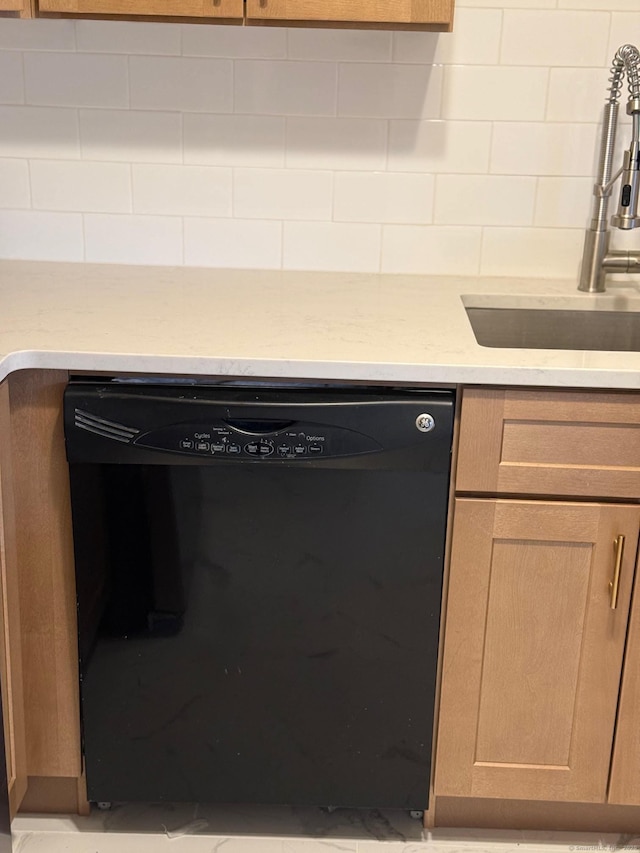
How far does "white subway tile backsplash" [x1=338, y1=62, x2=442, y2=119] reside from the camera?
219 cm

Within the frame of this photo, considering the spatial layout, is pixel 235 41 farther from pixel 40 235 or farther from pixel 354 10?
pixel 40 235

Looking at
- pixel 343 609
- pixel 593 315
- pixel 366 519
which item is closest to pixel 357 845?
pixel 343 609

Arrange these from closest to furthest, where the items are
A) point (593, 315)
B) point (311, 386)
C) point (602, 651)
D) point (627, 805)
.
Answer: point (311, 386), point (602, 651), point (627, 805), point (593, 315)

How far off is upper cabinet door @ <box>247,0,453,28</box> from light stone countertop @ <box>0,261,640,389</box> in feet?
1.73

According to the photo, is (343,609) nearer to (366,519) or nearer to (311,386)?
(366,519)

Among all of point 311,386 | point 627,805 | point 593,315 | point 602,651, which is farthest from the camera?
point 593,315

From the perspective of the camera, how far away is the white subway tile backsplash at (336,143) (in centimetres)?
223

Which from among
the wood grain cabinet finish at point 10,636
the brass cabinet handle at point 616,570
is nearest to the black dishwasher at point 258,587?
the wood grain cabinet finish at point 10,636

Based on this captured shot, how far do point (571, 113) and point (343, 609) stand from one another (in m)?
1.16

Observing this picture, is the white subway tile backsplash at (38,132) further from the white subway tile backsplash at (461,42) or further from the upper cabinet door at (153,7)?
the white subway tile backsplash at (461,42)

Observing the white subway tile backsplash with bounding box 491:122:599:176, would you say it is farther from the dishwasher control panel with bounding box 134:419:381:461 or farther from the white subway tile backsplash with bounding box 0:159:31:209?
the white subway tile backsplash with bounding box 0:159:31:209

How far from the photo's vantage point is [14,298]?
2012 millimetres

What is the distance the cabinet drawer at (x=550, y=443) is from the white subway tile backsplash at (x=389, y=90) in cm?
80

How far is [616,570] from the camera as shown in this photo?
1777 mm
